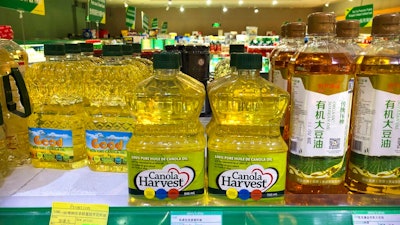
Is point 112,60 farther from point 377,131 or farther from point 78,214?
point 377,131

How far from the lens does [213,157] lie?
842mm

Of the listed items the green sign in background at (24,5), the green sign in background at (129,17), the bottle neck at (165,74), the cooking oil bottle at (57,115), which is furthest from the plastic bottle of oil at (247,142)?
the green sign in background at (129,17)

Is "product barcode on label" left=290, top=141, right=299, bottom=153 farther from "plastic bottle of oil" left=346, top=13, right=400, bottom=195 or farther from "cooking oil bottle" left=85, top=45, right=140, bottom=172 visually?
"cooking oil bottle" left=85, top=45, right=140, bottom=172

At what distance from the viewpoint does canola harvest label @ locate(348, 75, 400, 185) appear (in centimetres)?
83

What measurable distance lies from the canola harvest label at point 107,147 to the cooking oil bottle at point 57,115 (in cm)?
6

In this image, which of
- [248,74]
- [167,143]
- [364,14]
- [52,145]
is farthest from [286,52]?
[364,14]

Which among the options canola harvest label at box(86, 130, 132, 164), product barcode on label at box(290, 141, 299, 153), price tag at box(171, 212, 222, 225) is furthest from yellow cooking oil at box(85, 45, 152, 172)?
product barcode on label at box(290, 141, 299, 153)

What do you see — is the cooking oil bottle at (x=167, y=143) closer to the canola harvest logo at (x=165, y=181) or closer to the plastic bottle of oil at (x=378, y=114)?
the canola harvest logo at (x=165, y=181)

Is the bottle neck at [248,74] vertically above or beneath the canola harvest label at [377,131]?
above

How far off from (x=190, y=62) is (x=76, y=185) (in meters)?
0.76

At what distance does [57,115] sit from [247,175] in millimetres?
642

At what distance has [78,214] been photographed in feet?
2.72

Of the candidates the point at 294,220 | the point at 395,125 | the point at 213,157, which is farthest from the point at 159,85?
the point at 395,125

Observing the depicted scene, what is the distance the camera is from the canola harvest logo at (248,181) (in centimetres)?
84
